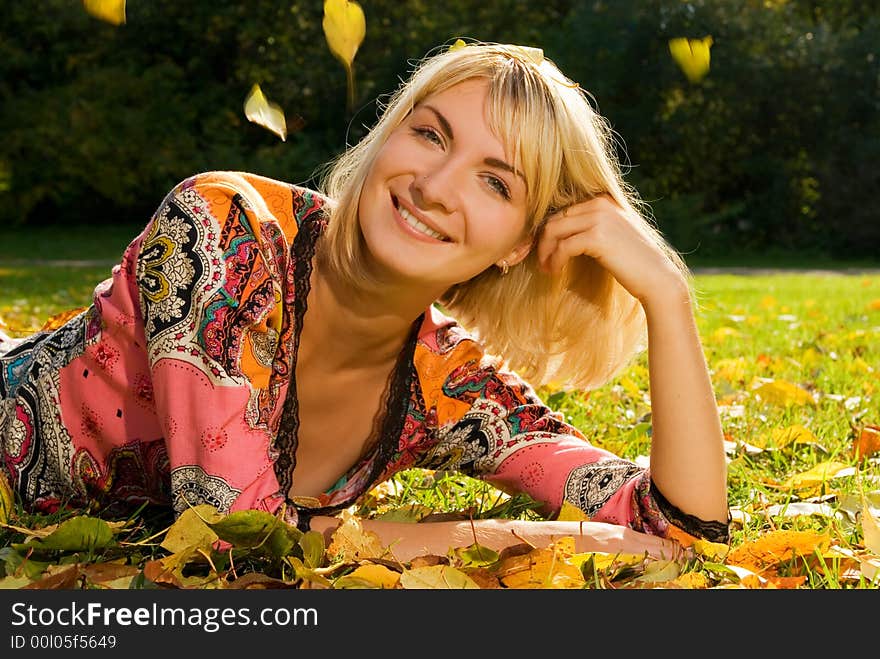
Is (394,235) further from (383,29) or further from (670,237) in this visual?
(383,29)

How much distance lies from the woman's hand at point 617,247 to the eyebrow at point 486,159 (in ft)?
0.59

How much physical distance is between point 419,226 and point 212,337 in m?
0.46

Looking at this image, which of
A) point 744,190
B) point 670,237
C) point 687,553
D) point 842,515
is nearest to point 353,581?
point 687,553

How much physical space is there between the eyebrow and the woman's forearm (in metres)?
0.41

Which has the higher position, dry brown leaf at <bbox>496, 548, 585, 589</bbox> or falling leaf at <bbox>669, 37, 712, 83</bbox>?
falling leaf at <bbox>669, 37, 712, 83</bbox>

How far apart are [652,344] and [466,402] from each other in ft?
1.51

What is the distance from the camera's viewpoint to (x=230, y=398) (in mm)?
1867

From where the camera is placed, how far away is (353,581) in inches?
66.6

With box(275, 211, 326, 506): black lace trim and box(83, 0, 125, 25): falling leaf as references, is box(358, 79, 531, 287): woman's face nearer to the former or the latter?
box(275, 211, 326, 506): black lace trim

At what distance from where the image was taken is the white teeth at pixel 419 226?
208 cm

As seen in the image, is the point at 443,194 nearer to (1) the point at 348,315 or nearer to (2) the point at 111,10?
(1) the point at 348,315

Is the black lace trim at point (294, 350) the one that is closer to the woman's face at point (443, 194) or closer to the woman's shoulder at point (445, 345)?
the woman's face at point (443, 194)

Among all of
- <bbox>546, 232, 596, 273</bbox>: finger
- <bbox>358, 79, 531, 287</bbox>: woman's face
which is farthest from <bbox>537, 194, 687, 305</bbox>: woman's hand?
<bbox>358, 79, 531, 287</bbox>: woman's face

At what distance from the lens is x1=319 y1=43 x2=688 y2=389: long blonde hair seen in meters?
2.14
